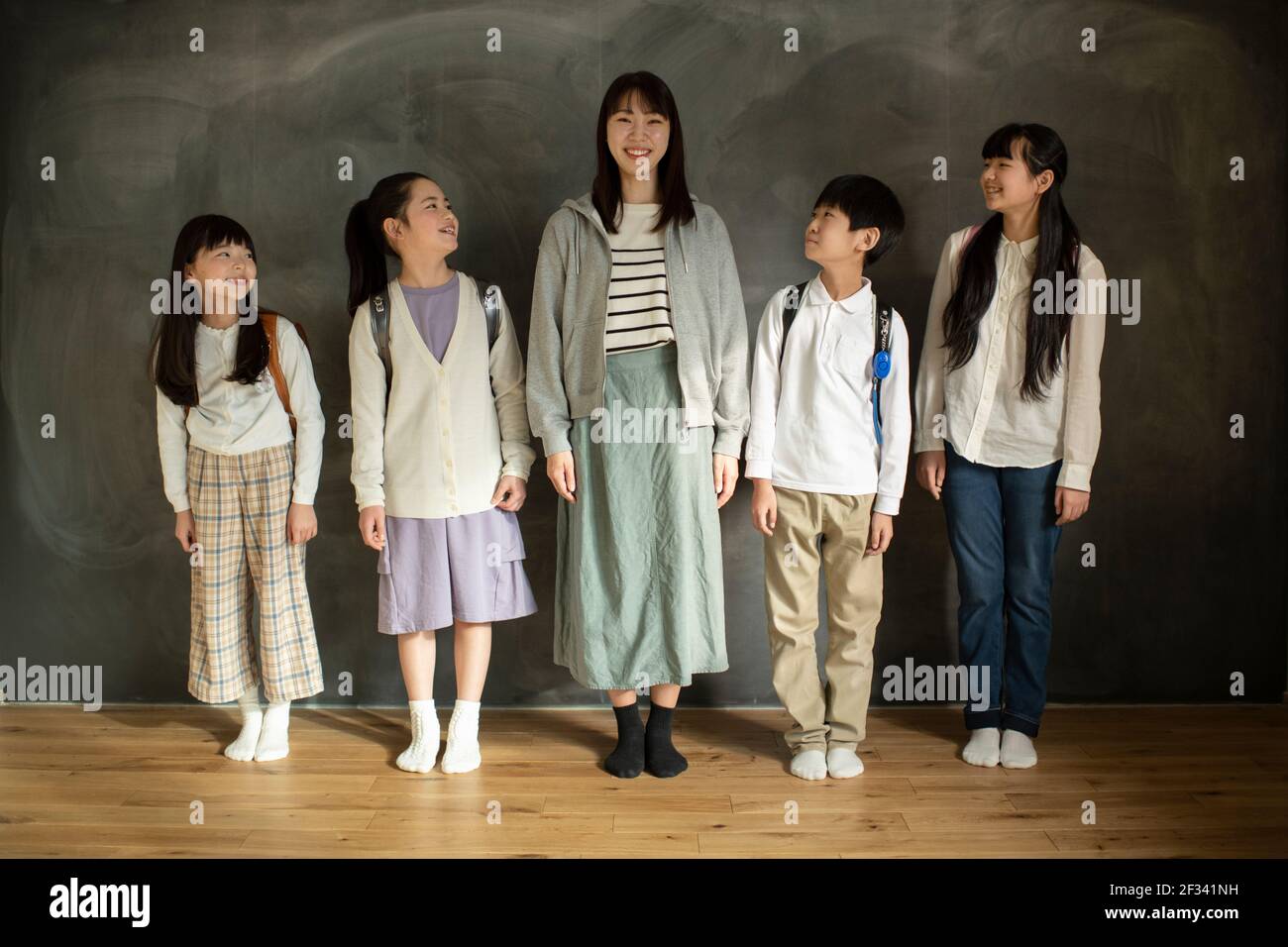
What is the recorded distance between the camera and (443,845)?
2.30 m

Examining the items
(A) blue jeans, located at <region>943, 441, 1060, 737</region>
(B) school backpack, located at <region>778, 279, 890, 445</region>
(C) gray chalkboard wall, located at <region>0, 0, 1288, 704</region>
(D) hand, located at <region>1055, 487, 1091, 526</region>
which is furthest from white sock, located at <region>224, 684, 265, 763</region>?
(D) hand, located at <region>1055, 487, 1091, 526</region>

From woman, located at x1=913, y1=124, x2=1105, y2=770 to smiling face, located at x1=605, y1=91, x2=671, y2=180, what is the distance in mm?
825

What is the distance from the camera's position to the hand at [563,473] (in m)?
2.65

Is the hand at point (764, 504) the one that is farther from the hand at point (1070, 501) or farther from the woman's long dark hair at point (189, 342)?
the woman's long dark hair at point (189, 342)

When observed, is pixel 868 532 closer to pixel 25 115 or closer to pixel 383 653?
pixel 383 653

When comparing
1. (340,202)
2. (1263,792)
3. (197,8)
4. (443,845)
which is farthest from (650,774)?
(197,8)

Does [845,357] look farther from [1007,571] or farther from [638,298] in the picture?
[1007,571]

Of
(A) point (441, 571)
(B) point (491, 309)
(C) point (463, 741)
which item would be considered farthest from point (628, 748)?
(B) point (491, 309)

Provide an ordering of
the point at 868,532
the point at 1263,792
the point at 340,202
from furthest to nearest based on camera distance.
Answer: the point at 340,202 → the point at 868,532 → the point at 1263,792

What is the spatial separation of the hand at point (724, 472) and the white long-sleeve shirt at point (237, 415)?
1.04 metres

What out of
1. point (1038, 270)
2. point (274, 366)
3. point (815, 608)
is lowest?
point (815, 608)

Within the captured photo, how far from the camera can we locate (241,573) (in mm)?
2891

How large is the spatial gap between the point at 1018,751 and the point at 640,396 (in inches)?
51.3

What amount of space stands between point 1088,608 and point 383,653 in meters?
2.07
